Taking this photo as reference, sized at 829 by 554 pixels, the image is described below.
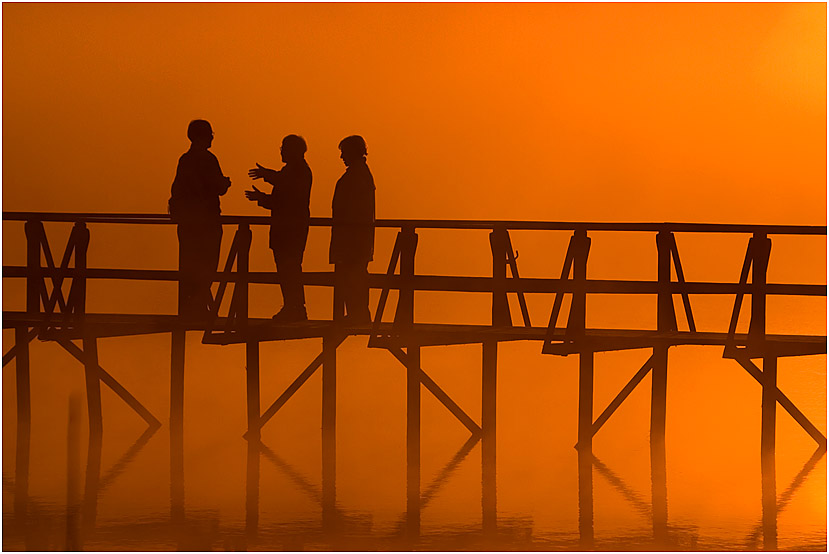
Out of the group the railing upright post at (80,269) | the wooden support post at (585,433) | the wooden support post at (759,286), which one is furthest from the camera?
the railing upright post at (80,269)

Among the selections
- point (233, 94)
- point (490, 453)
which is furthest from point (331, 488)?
point (233, 94)

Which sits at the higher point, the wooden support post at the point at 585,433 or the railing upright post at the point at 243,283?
the railing upright post at the point at 243,283

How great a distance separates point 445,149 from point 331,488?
24.6 meters

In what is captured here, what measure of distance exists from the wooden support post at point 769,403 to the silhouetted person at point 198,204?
4.11 m

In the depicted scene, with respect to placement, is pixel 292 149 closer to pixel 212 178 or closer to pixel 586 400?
pixel 212 178

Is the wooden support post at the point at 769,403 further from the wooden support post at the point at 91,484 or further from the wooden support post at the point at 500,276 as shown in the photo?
the wooden support post at the point at 91,484

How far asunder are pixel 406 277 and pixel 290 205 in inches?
39.5

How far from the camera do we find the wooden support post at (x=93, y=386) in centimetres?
1562

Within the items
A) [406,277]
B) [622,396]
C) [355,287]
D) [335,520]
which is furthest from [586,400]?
[335,520]

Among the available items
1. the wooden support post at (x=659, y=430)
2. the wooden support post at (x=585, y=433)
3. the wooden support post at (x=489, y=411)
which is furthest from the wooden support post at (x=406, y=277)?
the wooden support post at (x=659, y=430)

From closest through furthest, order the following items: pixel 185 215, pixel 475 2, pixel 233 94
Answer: pixel 185 215
pixel 233 94
pixel 475 2

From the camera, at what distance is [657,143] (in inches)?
1681

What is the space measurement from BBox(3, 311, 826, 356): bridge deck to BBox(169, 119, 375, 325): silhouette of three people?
1.51ft

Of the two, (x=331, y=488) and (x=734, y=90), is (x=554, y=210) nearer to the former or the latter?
(x=734, y=90)
